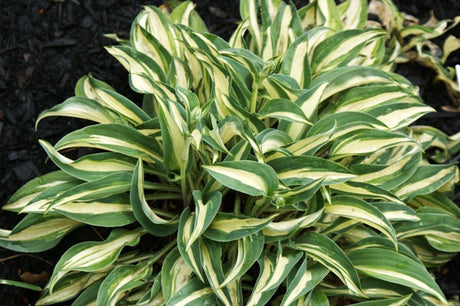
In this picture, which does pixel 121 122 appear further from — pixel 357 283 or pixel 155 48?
pixel 357 283

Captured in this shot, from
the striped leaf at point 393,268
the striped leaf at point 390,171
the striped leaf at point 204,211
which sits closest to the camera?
the striped leaf at point 204,211

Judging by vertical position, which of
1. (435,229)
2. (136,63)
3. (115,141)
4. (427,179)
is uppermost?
(136,63)

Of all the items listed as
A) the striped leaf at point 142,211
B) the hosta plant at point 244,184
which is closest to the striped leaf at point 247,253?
the hosta plant at point 244,184

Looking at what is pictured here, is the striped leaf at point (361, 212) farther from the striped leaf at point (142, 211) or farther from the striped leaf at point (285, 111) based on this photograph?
the striped leaf at point (142, 211)

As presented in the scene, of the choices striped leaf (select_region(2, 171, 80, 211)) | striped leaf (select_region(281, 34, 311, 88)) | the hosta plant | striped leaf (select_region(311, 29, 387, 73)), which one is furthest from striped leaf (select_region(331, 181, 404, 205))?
striped leaf (select_region(2, 171, 80, 211))

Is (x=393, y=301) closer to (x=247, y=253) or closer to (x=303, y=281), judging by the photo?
(x=303, y=281)

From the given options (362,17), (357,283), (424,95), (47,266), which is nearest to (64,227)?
(47,266)

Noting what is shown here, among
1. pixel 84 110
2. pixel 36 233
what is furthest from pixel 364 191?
pixel 36 233
